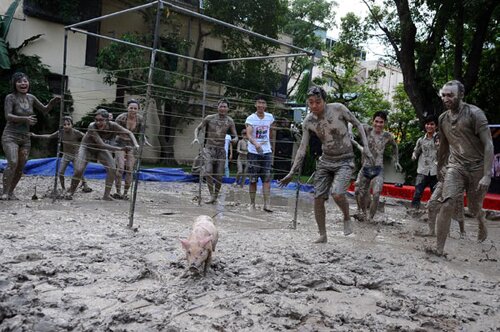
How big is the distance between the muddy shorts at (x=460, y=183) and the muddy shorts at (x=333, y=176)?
1000 mm

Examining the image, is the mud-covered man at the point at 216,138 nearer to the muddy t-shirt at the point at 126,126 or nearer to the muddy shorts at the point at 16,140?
the muddy t-shirt at the point at 126,126

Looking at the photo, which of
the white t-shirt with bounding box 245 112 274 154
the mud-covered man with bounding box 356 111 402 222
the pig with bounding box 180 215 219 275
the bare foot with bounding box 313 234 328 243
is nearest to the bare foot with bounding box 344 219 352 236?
the bare foot with bounding box 313 234 328 243

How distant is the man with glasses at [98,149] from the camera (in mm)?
8195

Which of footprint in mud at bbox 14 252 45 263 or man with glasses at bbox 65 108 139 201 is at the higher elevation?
man with glasses at bbox 65 108 139 201

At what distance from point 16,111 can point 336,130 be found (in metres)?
4.61

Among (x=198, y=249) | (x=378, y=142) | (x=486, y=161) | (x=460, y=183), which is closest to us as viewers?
(x=198, y=249)

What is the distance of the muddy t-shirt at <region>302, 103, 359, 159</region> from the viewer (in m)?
5.81

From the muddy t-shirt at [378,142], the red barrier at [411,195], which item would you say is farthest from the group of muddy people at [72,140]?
the red barrier at [411,195]

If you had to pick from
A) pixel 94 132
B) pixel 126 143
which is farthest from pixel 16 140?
pixel 126 143

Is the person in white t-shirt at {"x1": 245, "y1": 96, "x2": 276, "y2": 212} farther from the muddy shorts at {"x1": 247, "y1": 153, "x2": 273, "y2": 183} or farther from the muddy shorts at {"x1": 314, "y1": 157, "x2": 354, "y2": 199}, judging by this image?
the muddy shorts at {"x1": 314, "y1": 157, "x2": 354, "y2": 199}

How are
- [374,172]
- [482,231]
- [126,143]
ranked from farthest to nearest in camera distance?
[126,143], [374,172], [482,231]

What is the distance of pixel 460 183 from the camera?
5398 millimetres

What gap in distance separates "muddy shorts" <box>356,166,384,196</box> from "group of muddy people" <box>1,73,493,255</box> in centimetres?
2

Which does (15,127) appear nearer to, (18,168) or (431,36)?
(18,168)
